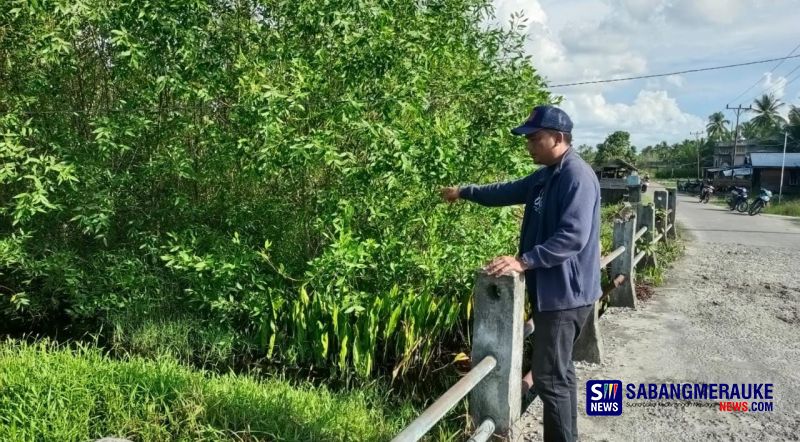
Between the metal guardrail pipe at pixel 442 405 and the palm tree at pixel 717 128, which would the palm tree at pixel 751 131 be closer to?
the palm tree at pixel 717 128

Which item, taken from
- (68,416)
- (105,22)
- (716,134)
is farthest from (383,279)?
(716,134)

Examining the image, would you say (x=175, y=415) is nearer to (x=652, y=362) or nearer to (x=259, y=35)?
(x=259, y=35)

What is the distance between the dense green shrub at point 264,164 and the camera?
4.56 meters

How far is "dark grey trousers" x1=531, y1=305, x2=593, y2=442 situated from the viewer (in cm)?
285

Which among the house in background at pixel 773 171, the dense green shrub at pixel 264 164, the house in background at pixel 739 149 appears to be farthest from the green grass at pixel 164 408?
the house in background at pixel 739 149

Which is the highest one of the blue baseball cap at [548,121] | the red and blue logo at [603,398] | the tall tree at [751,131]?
the tall tree at [751,131]

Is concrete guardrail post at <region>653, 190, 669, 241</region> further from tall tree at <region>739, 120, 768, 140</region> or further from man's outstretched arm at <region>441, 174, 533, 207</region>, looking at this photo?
tall tree at <region>739, 120, 768, 140</region>

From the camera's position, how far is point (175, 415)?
150 inches

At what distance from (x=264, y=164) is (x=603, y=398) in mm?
2839

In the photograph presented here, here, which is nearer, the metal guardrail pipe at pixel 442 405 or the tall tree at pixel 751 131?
the metal guardrail pipe at pixel 442 405

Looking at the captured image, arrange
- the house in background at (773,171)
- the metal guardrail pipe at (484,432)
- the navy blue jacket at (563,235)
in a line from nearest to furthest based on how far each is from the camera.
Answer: the navy blue jacket at (563,235) → the metal guardrail pipe at (484,432) → the house in background at (773,171)

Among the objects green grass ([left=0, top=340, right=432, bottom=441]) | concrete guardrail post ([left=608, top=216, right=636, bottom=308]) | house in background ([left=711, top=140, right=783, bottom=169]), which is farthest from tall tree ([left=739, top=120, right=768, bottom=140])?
green grass ([left=0, top=340, right=432, bottom=441])

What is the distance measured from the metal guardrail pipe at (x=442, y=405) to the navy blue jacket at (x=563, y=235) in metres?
0.39

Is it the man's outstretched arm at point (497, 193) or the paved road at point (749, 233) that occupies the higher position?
the man's outstretched arm at point (497, 193)
